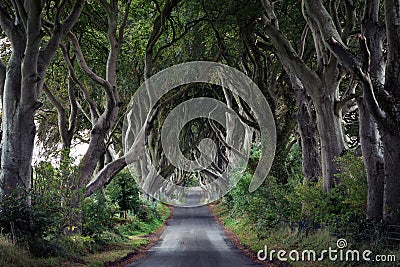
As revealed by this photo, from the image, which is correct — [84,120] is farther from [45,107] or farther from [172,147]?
[172,147]

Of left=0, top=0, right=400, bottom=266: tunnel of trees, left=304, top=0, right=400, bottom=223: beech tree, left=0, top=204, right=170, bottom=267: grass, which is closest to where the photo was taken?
left=0, top=204, right=170, bottom=267: grass

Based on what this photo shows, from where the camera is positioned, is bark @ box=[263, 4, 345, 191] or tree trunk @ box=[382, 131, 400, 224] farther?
bark @ box=[263, 4, 345, 191]

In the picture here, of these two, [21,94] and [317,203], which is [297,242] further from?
[21,94]

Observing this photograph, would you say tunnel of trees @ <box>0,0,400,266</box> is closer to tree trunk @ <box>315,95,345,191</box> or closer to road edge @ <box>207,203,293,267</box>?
tree trunk @ <box>315,95,345,191</box>

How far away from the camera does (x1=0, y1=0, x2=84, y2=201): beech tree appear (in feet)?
36.3

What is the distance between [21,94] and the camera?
11.3 m

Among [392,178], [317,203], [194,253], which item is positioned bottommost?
[194,253]

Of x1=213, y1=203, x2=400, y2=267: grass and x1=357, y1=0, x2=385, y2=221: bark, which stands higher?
x1=357, y1=0, x2=385, y2=221: bark

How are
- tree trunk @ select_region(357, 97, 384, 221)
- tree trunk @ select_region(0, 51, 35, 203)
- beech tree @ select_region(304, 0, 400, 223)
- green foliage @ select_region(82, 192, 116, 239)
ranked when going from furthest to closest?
green foliage @ select_region(82, 192, 116, 239)
tree trunk @ select_region(0, 51, 35, 203)
tree trunk @ select_region(357, 97, 384, 221)
beech tree @ select_region(304, 0, 400, 223)

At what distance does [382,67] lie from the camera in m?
11.5

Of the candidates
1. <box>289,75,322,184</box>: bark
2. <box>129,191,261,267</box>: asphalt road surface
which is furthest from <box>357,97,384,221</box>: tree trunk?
<box>289,75,322,184</box>: bark

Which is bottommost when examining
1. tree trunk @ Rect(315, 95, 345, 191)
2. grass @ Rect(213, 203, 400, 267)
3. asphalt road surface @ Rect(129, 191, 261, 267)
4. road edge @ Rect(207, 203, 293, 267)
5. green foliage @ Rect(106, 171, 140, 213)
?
asphalt road surface @ Rect(129, 191, 261, 267)

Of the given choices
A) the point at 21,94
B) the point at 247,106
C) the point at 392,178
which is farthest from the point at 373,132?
the point at 247,106

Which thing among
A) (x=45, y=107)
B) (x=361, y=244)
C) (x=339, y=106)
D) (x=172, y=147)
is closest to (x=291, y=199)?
(x=339, y=106)
